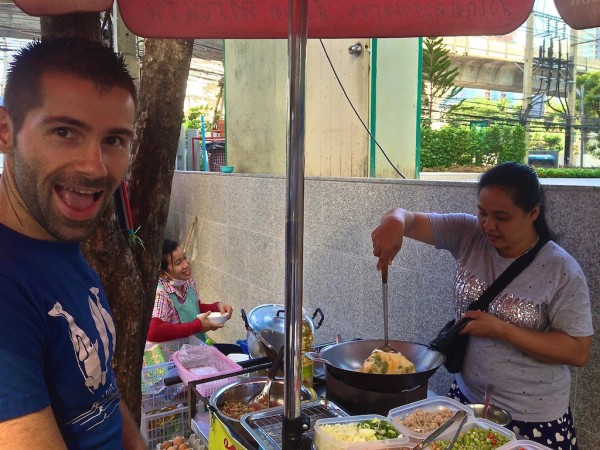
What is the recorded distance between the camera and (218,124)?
1661 cm

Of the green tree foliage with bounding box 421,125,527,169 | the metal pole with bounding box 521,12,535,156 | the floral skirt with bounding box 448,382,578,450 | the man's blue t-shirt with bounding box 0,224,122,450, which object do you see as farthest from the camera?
the metal pole with bounding box 521,12,535,156

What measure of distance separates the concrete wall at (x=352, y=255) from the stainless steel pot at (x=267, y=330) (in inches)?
33.4

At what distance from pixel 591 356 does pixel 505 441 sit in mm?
995

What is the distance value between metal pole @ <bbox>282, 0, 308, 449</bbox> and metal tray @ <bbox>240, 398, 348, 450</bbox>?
1.30 feet

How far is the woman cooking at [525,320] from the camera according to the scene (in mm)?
2057

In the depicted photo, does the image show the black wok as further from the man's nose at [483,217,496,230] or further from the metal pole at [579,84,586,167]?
the metal pole at [579,84,586,167]

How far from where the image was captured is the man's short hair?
1.22 m

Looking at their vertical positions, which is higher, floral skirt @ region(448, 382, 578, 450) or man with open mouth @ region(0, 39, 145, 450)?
man with open mouth @ region(0, 39, 145, 450)

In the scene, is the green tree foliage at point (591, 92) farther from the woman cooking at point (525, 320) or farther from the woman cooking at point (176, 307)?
the woman cooking at point (525, 320)

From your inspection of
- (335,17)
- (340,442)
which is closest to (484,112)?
(335,17)

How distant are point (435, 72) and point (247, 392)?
7.94 metres

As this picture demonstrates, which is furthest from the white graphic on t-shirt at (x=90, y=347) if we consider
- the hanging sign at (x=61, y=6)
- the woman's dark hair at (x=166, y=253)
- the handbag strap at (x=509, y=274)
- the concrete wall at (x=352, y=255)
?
the woman's dark hair at (x=166, y=253)

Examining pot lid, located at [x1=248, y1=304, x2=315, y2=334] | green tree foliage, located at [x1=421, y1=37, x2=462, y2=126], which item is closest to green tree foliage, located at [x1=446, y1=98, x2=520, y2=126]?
green tree foliage, located at [x1=421, y1=37, x2=462, y2=126]

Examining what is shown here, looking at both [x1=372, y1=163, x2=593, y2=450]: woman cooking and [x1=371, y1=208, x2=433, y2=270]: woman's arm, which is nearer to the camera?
[x1=372, y1=163, x2=593, y2=450]: woman cooking
